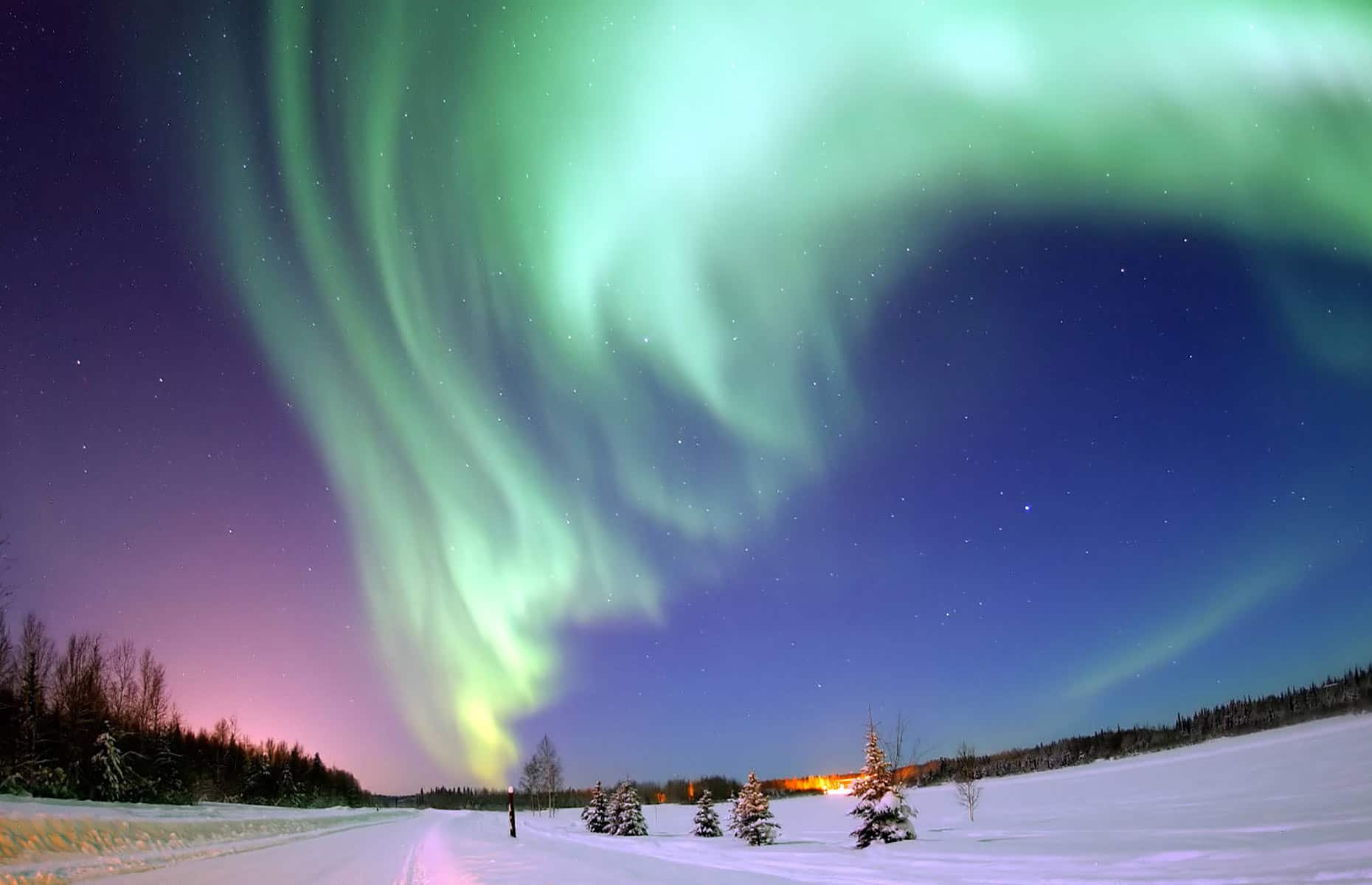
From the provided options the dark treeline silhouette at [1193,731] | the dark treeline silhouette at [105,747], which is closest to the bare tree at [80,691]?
the dark treeline silhouette at [105,747]

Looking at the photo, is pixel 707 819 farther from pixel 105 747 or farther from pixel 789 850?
pixel 105 747

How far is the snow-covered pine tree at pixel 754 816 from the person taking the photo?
32.9m

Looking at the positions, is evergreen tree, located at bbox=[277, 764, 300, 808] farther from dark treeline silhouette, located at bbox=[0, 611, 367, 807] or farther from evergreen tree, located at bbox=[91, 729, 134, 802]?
evergreen tree, located at bbox=[91, 729, 134, 802]

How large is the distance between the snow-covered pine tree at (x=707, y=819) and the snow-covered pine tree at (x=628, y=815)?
16.0ft

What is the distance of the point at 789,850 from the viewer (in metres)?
29.1

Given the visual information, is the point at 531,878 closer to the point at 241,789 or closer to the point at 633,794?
the point at 633,794

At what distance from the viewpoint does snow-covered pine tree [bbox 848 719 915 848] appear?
2781 centimetres

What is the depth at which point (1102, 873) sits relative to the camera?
1675cm

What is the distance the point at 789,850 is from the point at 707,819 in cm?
1359

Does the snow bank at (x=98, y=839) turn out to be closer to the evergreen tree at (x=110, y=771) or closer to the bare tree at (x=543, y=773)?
the evergreen tree at (x=110, y=771)

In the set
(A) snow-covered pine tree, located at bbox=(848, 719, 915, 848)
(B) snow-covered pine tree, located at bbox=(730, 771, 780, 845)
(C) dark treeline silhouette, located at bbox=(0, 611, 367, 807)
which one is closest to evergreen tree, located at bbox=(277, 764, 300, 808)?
(C) dark treeline silhouette, located at bbox=(0, 611, 367, 807)

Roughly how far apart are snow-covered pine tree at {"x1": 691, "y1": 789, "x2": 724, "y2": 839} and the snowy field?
4.92m

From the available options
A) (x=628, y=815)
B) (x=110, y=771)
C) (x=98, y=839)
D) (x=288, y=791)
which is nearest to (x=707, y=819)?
(x=628, y=815)

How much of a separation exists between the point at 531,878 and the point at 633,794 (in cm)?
3267
